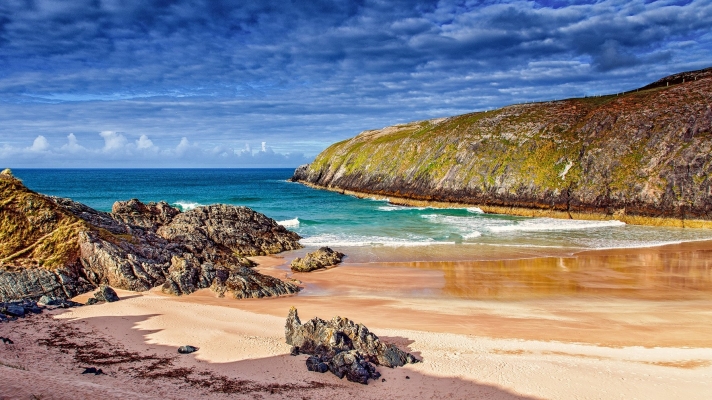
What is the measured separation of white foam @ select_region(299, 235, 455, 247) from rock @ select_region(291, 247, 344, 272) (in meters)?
5.95

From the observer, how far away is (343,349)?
35.3 ft

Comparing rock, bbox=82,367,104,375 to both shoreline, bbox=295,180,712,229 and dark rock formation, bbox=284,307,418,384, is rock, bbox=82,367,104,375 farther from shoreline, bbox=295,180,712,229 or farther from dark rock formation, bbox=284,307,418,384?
shoreline, bbox=295,180,712,229

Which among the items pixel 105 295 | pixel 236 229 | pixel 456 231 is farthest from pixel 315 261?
pixel 456 231

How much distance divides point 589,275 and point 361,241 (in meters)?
14.5

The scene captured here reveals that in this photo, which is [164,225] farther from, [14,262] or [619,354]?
[619,354]

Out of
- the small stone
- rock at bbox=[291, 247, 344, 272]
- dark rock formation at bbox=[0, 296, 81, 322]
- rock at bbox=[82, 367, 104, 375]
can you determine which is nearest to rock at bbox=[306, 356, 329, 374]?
rock at bbox=[82, 367, 104, 375]

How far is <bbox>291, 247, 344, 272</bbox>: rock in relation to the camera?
23039 mm

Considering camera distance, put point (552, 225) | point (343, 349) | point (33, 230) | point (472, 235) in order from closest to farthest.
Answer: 1. point (343, 349)
2. point (33, 230)
3. point (472, 235)
4. point (552, 225)

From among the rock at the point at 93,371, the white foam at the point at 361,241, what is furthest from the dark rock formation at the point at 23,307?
the white foam at the point at 361,241

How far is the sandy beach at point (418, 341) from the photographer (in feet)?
30.4

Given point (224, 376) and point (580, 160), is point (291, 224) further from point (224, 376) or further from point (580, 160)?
point (580, 160)

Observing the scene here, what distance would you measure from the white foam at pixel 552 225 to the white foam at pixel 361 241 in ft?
28.4

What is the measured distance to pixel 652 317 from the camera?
15109 mm

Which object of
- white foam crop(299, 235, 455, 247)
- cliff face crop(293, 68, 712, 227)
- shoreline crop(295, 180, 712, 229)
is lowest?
white foam crop(299, 235, 455, 247)
